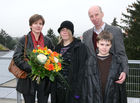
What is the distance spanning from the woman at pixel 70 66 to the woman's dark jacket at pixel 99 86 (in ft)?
0.37

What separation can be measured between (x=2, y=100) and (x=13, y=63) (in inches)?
87.9

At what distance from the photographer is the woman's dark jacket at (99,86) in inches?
99.8

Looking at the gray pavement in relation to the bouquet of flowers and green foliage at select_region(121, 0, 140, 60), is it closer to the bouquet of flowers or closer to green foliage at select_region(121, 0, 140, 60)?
the bouquet of flowers

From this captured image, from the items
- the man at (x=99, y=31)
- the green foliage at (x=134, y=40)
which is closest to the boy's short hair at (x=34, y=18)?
the man at (x=99, y=31)

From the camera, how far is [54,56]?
242 centimetres

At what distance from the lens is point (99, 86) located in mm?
2549

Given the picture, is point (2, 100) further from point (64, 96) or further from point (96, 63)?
point (96, 63)

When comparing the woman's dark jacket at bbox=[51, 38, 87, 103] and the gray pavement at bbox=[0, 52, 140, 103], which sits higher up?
the woman's dark jacket at bbox=[51, 38, 87, 103]

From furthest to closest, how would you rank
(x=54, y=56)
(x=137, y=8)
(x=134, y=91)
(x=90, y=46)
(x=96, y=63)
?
1. (x=137, y=8)
2. (x=134, y=91)
3. (x=90, y=46)
4. (x=96, y=63)
5. (x=54, y=56)

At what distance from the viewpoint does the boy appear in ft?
8.32

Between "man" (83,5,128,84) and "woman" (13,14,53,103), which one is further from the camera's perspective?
"woman" (13,14,53,103)

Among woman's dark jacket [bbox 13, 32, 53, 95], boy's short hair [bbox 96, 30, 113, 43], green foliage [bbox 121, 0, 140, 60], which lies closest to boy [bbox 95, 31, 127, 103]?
boy's short hair [bbox 96, 30, 113, 43]

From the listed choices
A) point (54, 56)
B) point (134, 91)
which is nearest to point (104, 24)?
point (54, 56)

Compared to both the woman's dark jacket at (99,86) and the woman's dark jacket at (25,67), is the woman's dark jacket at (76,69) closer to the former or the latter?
the woman's dark jacket at (99,86)
